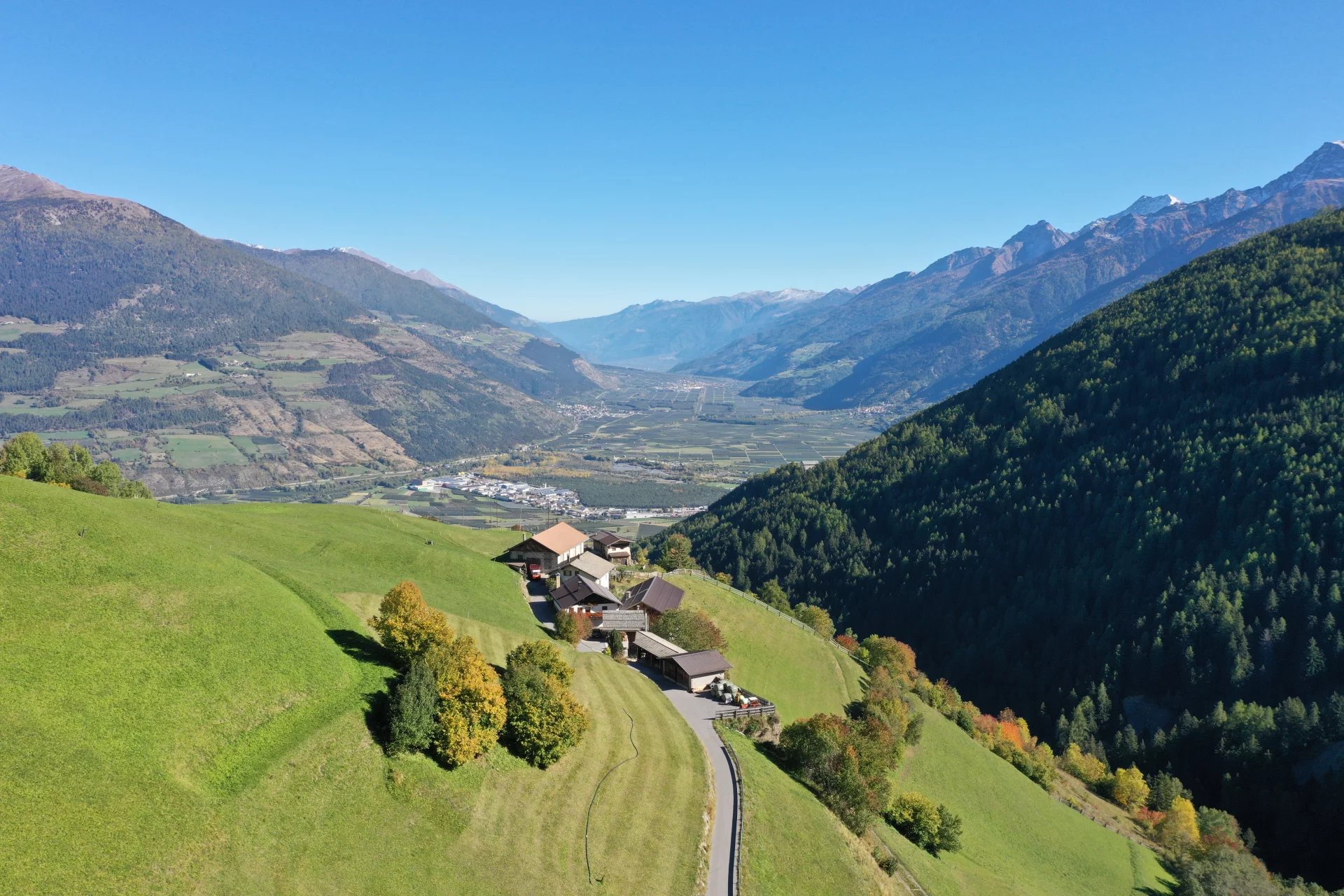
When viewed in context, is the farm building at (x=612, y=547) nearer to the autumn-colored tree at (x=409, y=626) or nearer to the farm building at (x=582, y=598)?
the farm building at (x=582, y=598)

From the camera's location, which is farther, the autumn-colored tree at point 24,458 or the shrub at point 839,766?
the autumn-colored tree at point 24,458

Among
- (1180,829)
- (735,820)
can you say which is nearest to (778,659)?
(735,820)

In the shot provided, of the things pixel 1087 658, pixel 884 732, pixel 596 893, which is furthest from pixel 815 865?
pixel 1087 658

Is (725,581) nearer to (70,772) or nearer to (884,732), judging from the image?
(884,732)

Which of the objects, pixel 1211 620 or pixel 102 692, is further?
pixel 1211 620

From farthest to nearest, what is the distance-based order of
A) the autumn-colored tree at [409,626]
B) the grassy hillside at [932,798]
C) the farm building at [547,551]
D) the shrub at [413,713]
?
1. the farm building at [547,551]
2. the grassy hillside at [932,798]
3. the autumn-colored tree at [409,626]
4. the shrub at [413,713]

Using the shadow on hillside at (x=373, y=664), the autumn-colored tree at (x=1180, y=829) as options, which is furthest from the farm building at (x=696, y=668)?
the autumn-colored tree at (x=1180, y=829)

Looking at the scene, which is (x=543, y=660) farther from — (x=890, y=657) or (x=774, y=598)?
(x=774, y=598)
